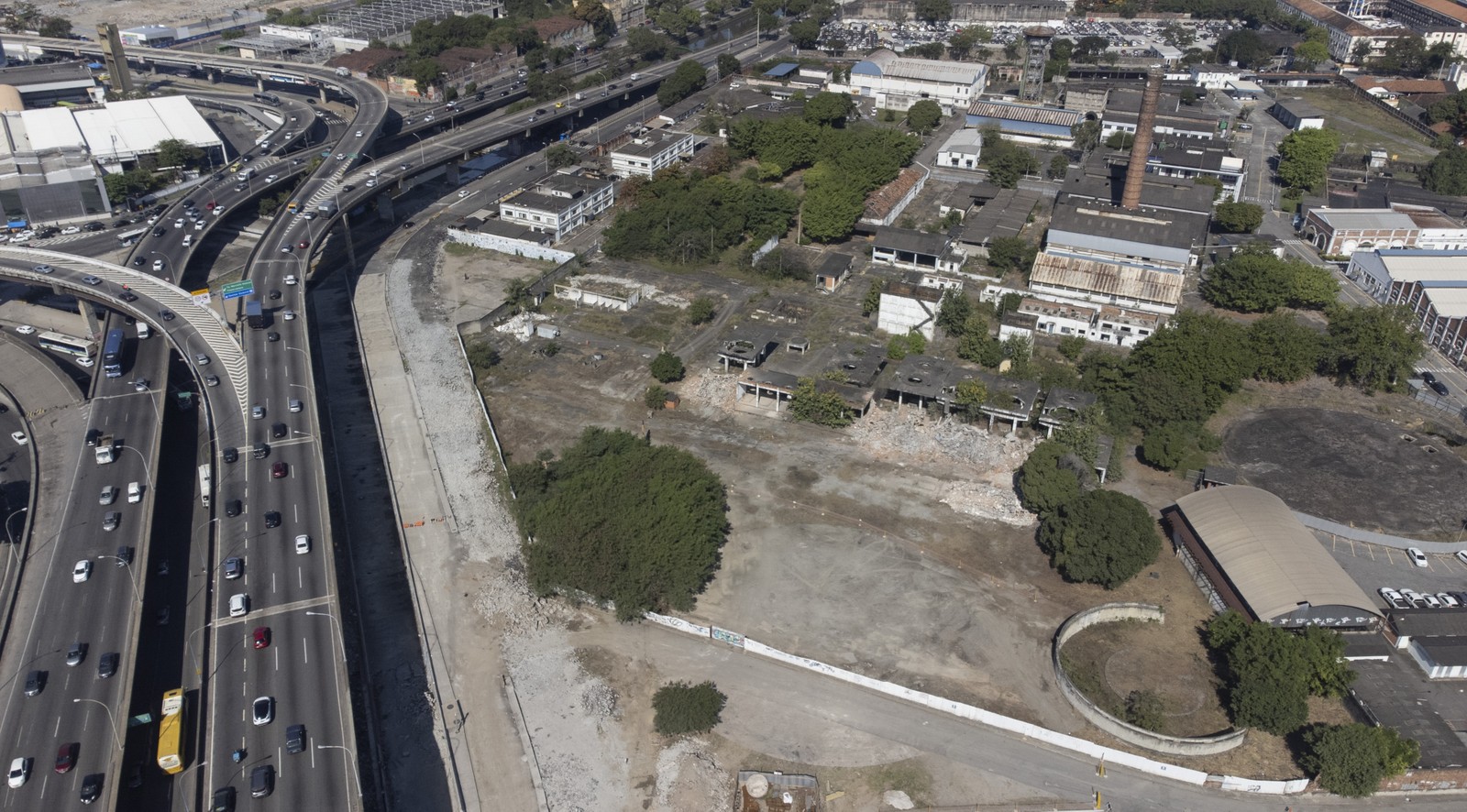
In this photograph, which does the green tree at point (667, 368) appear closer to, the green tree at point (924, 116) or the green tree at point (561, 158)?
the green tree at point (561, 158)

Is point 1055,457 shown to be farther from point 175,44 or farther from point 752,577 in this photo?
point 175,44

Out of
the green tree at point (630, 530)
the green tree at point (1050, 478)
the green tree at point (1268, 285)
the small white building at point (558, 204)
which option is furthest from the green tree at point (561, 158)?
the green tree at point (1050, 478)

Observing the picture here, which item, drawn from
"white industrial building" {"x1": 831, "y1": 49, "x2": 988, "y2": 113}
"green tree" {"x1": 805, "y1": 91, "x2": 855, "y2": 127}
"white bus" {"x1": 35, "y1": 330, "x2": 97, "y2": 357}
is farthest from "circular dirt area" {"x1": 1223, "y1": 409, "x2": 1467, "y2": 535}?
"white bus" {"x1": 35, "y1": 330, "x2": 97, "y2": 357}

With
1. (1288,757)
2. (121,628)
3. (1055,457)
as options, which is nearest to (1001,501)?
(1055,457)

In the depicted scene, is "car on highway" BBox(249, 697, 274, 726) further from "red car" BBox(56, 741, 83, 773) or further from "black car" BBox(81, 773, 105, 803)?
"red car" BBox(56, 741, 83, 773)

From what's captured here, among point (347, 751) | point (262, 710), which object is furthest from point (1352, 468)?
point (262, 710)

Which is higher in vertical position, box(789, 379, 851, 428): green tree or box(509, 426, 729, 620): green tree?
box(509, 426, 729, 620): green tree
